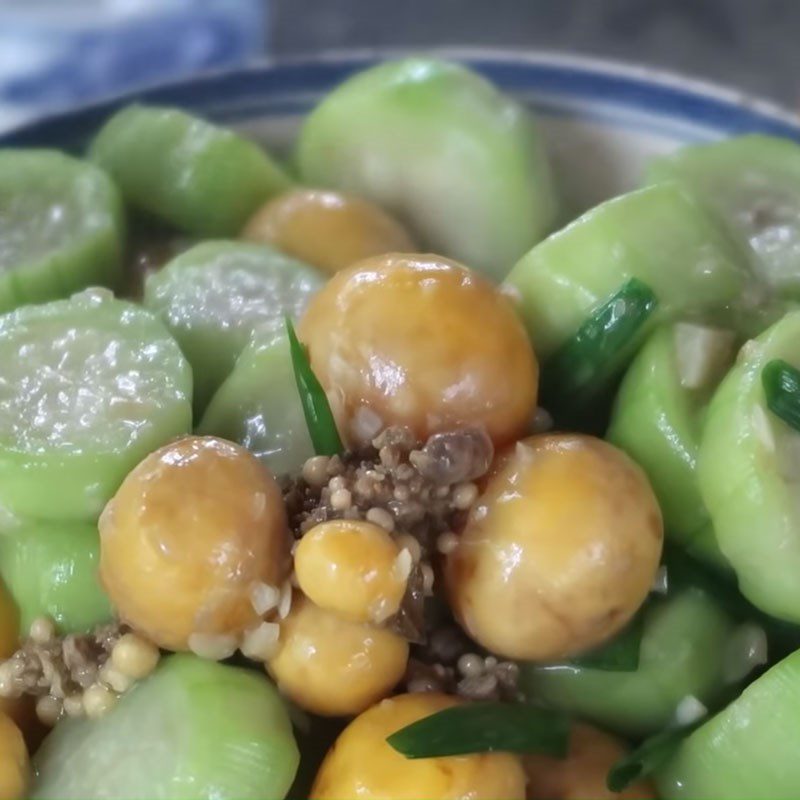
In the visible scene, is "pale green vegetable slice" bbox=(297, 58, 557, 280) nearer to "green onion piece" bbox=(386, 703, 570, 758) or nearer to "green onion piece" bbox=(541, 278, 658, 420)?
"green onion piece" bbox=(541, 278, 658, 420)

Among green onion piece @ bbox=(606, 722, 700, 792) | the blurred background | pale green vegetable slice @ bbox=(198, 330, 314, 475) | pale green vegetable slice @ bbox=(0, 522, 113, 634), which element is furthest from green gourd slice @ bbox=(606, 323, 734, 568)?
the blurred background

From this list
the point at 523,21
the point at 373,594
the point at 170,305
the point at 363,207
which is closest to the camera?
the point at 373,594

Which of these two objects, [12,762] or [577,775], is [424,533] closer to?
[577,775]

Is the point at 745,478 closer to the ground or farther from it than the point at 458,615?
farther from it

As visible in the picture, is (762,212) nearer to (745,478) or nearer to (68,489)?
(745,478)

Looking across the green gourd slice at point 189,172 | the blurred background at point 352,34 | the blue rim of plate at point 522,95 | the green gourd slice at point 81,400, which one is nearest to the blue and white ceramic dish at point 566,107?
the blue rim of plate at point 522,95

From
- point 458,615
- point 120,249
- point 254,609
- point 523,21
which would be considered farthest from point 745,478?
point 523,21

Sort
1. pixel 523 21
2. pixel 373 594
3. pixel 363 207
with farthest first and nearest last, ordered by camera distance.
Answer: pixel 523 21, pixel 363 207, pixel 373 594

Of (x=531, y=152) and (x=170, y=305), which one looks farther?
(x=531, y=152)
